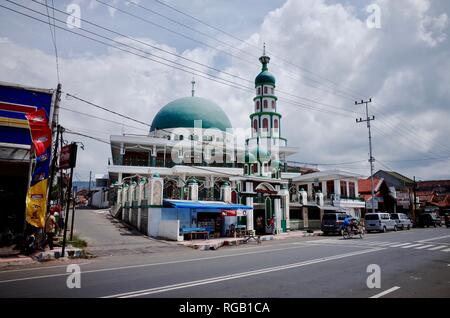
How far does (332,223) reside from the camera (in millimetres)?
26766

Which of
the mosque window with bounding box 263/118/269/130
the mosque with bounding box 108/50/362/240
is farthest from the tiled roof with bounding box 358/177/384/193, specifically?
the mosque window with bounding box 263/118/269/130

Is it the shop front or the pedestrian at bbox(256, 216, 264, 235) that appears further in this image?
the pedestrian at bbox(256, 216, 264, 235)

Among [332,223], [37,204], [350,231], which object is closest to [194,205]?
[37,204]

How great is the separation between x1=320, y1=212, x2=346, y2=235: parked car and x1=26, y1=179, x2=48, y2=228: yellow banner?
21.5 m

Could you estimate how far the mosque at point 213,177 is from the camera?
2208cm

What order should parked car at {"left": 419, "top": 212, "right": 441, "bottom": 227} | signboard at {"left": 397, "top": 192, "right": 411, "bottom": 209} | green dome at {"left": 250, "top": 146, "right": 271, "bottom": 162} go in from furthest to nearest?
signboard at {"left": 397, "top": 192, "right": 411, "bottom": 209}, parked car at {"left": 419, "top": 212, "right": 441, "bottom": 227}, green dome at {"left": 250, "top": 146, "right": 271, "bottom": 162}

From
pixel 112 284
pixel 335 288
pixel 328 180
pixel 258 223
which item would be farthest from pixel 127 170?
pixel 335 288

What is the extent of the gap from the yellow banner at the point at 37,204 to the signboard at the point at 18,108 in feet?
10.1

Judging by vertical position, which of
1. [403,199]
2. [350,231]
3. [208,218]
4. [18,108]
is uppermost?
[18,108]

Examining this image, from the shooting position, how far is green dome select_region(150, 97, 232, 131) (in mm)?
40938

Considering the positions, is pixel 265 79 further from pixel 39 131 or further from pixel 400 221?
pixel 39 131

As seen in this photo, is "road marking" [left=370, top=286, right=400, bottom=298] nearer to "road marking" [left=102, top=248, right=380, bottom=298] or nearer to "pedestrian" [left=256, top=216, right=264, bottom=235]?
"road marking" [left=102, top=248, right=380, bottom=298]

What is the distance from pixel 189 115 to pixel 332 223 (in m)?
22.8
